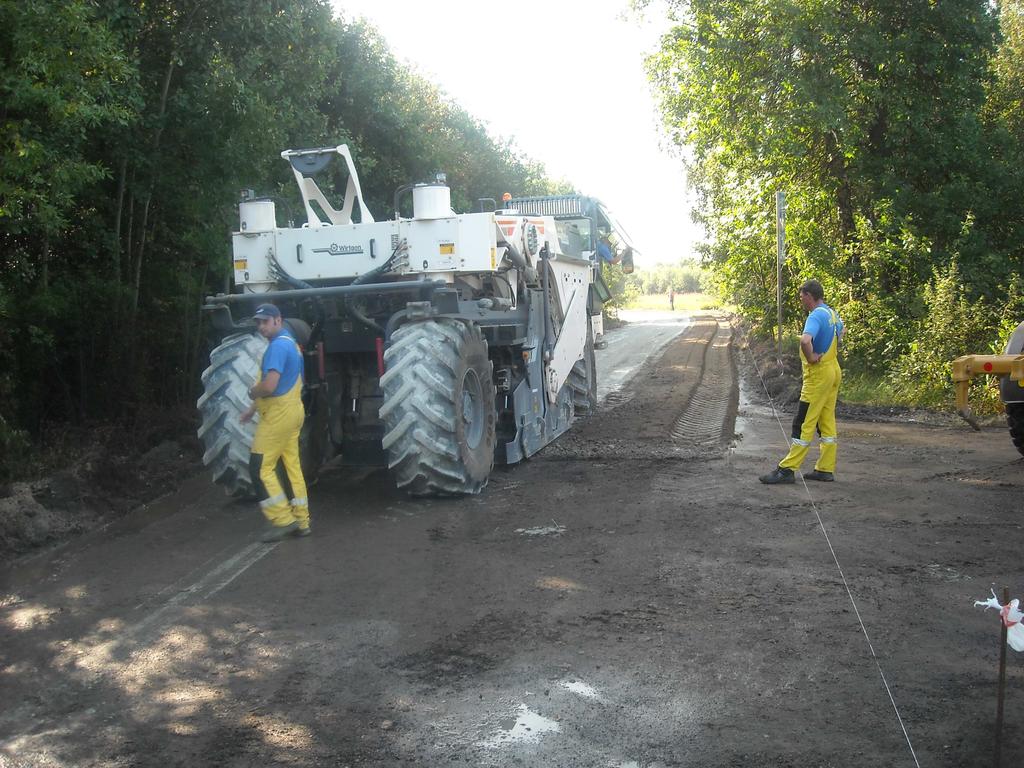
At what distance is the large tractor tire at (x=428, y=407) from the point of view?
25.2 ft

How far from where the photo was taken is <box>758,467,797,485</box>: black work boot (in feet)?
28.4

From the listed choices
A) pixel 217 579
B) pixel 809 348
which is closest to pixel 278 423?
pixel 217 579

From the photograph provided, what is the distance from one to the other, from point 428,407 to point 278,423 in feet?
3.76

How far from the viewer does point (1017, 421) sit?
9.22m

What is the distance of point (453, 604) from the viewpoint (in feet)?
18.5

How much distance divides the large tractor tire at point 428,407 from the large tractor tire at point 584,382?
3.96m

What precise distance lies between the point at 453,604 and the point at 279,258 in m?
4.22

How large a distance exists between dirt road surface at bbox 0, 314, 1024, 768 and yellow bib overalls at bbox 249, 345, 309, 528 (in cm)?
32

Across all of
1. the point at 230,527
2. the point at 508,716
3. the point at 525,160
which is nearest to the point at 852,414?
the point at 230,527

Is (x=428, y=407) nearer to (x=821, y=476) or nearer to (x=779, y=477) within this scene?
(x=779, y=477)

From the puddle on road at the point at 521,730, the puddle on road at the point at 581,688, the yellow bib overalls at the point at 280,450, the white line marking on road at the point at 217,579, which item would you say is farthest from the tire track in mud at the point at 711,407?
the puddle on road at the point at 521,730

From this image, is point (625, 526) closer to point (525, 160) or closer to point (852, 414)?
point (852, 414)

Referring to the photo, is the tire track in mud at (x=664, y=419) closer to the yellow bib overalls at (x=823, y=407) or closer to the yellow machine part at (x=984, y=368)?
the yellow bib overalls at (x=823, y=407)

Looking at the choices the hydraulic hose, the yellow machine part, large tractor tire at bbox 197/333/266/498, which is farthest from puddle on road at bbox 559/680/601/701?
the yellow machine part
